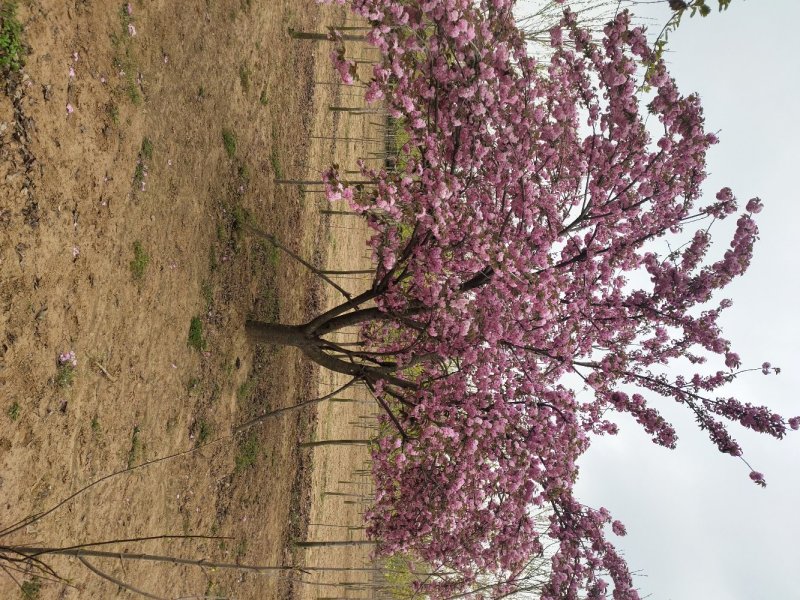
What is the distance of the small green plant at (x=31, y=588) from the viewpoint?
14.7ft

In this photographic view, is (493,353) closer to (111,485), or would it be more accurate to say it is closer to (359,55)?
(111,485)

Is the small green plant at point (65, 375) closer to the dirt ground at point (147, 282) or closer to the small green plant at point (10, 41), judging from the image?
the dirt ground at point (147, 282)

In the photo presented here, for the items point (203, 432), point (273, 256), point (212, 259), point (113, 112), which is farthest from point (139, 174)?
point (273, 256)

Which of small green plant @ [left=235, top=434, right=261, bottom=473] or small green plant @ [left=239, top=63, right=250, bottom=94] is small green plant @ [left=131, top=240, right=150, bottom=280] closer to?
small green plant @ [left=239, top=63, right=250, bottom=94]

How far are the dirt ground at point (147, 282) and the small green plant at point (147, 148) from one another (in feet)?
0.08

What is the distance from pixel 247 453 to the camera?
9.03 meters

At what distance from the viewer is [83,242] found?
5.15 metres

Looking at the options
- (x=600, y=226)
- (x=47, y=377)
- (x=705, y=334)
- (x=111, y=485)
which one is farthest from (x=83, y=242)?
(x=705, y=334)

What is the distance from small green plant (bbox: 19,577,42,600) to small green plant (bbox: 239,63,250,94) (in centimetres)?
667

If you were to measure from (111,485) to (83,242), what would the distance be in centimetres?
239

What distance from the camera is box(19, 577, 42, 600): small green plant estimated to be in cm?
449

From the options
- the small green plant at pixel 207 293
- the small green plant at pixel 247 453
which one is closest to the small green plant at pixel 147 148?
the small green plant at pixel 207 293

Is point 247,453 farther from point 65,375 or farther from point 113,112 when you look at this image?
point 113,112

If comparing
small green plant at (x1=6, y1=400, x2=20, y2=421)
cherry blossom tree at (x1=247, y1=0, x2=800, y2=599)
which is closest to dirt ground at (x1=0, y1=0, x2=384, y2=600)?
small green plant at (x1=6, y1=400, x2=20, y2=421)
